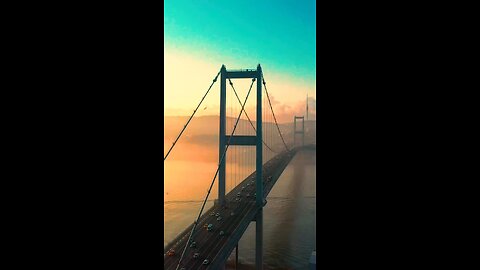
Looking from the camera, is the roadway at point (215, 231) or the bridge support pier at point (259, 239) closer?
the roadway at point (215, 231)

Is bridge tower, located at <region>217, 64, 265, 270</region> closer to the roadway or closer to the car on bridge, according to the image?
the roadway

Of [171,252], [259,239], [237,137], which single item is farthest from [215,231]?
[237,137]

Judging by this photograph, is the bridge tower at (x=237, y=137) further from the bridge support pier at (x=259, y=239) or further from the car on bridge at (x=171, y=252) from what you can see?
the car on bridge at (x=171, y=252)

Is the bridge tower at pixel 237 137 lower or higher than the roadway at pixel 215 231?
higher

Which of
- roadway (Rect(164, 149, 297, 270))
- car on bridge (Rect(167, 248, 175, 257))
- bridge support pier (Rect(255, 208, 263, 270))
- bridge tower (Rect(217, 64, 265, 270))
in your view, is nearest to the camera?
roadway (Rect(164, 149, 297, 270))

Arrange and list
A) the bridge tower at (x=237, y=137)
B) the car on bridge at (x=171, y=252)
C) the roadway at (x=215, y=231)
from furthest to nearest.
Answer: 1. the bridge tower at (x=237, y=137)
2. the car on bridge at (x=171, y=252)
3. the roadway at (x=215, y=231)

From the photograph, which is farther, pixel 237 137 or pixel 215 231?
Answer: pixel 237 137

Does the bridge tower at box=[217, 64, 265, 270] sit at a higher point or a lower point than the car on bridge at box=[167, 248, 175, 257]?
higher

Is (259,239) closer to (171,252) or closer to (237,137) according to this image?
(237,137)

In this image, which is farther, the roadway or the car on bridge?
the car on bridge
